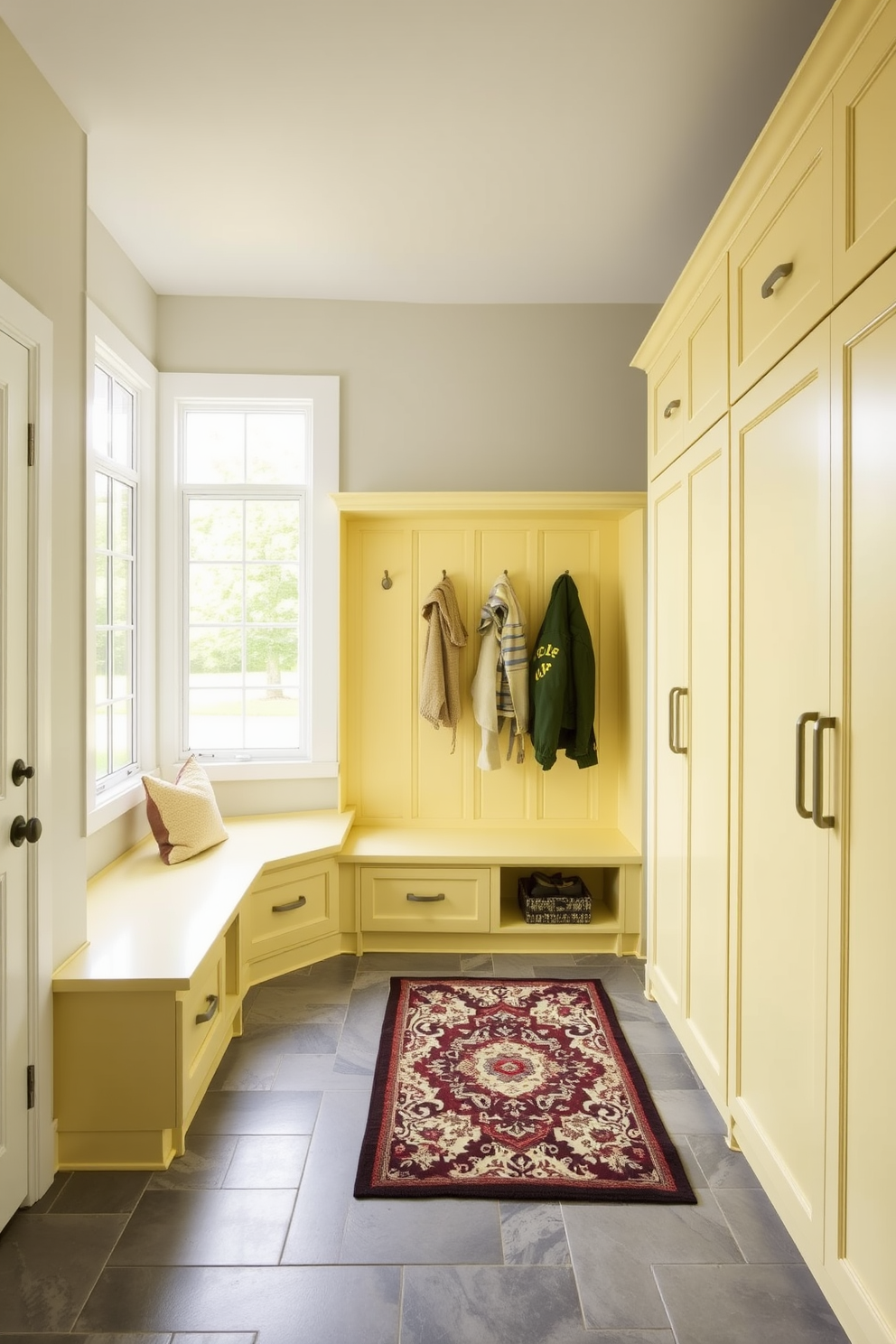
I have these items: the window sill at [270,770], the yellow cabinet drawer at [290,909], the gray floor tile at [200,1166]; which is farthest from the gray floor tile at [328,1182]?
the window sill at [270,770]

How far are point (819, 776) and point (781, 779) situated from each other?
0.83ft

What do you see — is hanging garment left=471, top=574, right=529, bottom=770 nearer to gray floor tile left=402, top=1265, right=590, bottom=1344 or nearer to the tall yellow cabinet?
the tall yellow cabinet

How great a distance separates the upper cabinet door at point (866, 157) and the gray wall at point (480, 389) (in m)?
2.27

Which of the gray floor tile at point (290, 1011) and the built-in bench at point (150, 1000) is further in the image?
the gray floor tile at point (290, 1011)

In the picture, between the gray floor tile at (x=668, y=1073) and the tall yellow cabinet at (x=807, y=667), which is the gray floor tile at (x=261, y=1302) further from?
the gray floor tile at (x=668, y=1073)

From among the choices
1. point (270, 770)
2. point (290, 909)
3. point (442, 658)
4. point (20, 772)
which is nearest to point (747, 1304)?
point (20, 772)

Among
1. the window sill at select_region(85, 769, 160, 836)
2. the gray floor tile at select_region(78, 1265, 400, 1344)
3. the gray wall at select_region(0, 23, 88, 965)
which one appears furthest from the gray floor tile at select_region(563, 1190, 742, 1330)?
the window sill at select_region(85, 769, 160, 836)

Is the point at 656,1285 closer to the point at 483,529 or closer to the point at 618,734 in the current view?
the point at 618,734

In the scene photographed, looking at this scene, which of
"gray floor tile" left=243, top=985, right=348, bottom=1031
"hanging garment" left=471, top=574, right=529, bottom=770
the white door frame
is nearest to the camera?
the white door frame

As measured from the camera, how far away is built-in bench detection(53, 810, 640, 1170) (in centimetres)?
201

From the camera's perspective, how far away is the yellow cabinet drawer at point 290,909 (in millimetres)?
3043

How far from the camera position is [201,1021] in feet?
7.38

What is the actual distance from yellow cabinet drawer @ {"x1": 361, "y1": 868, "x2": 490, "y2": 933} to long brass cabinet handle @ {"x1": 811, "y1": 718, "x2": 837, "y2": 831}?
2011 millimetres

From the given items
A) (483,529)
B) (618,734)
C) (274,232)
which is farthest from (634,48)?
(618,734)
